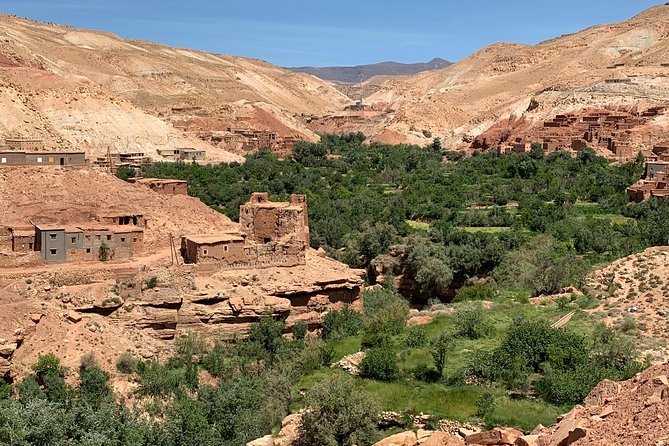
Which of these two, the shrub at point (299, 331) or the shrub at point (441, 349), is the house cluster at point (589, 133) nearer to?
the shrub at point (299, 331)

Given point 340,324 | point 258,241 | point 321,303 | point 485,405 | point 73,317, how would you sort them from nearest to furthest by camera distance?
point 485,405 → point 73,317 → point 340,324 → point 321,303 → point 258,241

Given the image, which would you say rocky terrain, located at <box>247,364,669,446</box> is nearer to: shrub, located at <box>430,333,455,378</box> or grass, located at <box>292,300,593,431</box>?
grass, located at <box>292,300,593,431</box>

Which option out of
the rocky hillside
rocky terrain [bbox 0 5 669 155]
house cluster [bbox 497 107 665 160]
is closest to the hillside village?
rocky terrain [bbox 0 5 669 155]

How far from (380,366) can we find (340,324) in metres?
5.30

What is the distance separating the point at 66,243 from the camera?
73.0 feet

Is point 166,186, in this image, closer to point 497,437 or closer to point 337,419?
point 337,419

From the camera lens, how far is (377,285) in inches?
1193

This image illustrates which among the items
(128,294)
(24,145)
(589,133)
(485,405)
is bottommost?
(485,405)

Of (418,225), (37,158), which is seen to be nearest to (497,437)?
(37,158)

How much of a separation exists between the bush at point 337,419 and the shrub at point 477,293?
11379mm

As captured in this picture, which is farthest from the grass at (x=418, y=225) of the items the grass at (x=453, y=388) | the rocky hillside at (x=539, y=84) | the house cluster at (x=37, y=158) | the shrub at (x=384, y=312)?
the rocky hillside at (x=539, y=84)

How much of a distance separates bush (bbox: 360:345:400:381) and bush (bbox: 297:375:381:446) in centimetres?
274

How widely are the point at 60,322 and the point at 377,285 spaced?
13319 millimetres

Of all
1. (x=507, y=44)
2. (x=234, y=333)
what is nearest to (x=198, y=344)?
(x=234, y=333)
